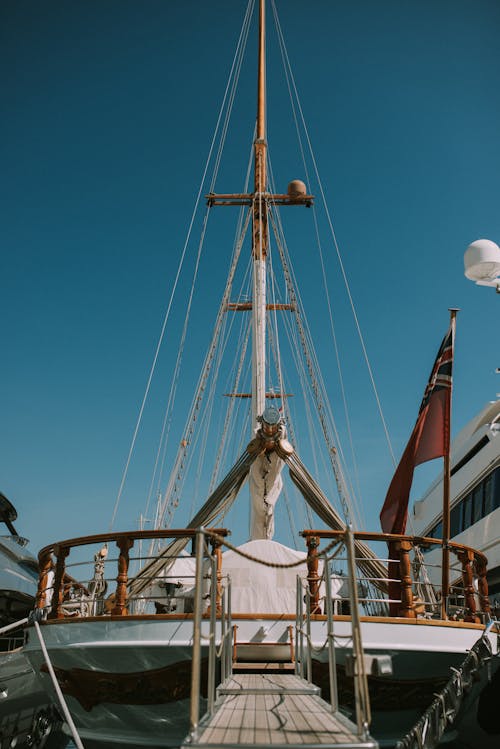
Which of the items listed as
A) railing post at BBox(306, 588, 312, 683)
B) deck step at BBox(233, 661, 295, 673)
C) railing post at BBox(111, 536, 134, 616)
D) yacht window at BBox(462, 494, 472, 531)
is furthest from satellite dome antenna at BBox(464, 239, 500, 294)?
yacht window at BBox(462, 494, 472, 531)

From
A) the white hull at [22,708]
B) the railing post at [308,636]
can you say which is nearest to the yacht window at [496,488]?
the railing post at [308,636]

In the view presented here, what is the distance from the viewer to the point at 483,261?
9172mm

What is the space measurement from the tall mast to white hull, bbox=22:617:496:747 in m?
5.17

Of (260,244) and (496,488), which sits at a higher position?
(260,244)

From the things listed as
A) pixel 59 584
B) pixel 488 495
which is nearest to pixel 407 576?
pixel 59 584

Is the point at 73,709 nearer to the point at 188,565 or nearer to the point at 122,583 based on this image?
the point at 122,583

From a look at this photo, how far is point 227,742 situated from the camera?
9.76 ft

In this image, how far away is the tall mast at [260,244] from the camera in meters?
11.5

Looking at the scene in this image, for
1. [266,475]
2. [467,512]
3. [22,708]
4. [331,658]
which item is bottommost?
[22,708]

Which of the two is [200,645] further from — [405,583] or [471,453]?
[471,453]

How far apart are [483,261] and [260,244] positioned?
17.8 feet

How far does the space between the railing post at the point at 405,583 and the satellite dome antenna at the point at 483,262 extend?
4.79 metres

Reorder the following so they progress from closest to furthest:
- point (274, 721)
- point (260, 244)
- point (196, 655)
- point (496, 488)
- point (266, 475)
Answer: point (196, 655) < point (274, 721) < point (266, 475) < point (260, 244) < point (496, 488)

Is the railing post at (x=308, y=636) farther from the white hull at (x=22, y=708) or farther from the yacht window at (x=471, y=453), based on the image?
the yacht window at (x=471, y=453)
